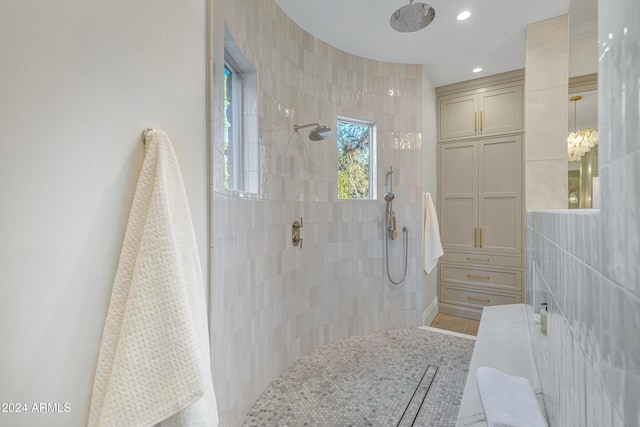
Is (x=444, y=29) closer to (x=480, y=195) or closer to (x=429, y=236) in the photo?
(x=480, y=195)

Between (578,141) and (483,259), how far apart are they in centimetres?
149

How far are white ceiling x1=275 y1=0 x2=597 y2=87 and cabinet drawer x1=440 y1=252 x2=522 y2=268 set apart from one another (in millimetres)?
2073

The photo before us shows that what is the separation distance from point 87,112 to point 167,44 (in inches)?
11.8

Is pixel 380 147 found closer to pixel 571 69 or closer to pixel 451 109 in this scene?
pixel 451 109

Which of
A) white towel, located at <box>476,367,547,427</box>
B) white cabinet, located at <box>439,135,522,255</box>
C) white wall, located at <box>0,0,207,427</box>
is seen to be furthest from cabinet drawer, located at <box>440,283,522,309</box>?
white wall, located at <box>0,0,207,427</box>

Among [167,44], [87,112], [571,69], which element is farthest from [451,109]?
[87,112]

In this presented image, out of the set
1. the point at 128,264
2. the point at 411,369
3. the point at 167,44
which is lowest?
the point at 411,369

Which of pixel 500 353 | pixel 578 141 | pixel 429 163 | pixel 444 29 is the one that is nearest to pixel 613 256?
pixel 500 353

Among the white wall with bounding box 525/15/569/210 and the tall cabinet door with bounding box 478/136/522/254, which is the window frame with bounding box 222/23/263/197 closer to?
the white wall with bounding box 525/15/569/210

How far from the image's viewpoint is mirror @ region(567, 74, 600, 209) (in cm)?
253

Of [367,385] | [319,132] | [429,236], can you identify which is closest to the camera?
[367,385]

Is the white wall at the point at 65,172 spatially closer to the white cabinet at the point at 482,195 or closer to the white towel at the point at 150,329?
the white towel at the point at 150,329

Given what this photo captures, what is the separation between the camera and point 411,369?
2287 millimetres

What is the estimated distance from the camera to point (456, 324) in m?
3.39
